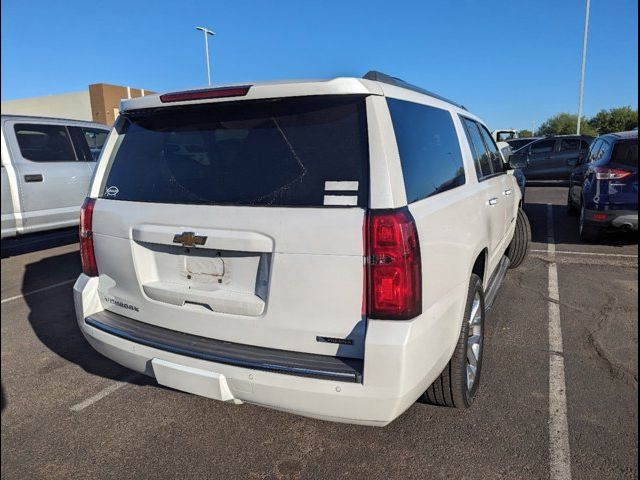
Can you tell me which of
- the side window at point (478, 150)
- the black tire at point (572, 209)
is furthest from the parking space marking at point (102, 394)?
the black tire at point (572, 209)

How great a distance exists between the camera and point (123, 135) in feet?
8.69

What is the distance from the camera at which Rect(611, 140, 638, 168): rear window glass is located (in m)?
5.94

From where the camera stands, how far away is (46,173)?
6.56 meters

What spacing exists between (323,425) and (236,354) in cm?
91

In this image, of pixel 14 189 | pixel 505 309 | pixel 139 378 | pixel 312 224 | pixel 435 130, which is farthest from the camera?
pixel 14 189

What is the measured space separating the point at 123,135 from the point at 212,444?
1.85 meters

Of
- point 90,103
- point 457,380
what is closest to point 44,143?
point 457,380

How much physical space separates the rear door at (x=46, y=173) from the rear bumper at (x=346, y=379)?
16.4 ft

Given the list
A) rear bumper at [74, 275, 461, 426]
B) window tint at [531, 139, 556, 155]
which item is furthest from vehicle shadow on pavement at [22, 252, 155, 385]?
window tint at [531, 139, 556, 155]

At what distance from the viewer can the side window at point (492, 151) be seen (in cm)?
436

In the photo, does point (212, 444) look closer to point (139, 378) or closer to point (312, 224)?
point (139, 378)

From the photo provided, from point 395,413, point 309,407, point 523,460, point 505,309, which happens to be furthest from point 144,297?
point 505,309

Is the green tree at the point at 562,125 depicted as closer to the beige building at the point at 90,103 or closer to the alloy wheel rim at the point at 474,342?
the beige building at the point at 90,103

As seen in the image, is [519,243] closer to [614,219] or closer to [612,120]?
[614,219]
